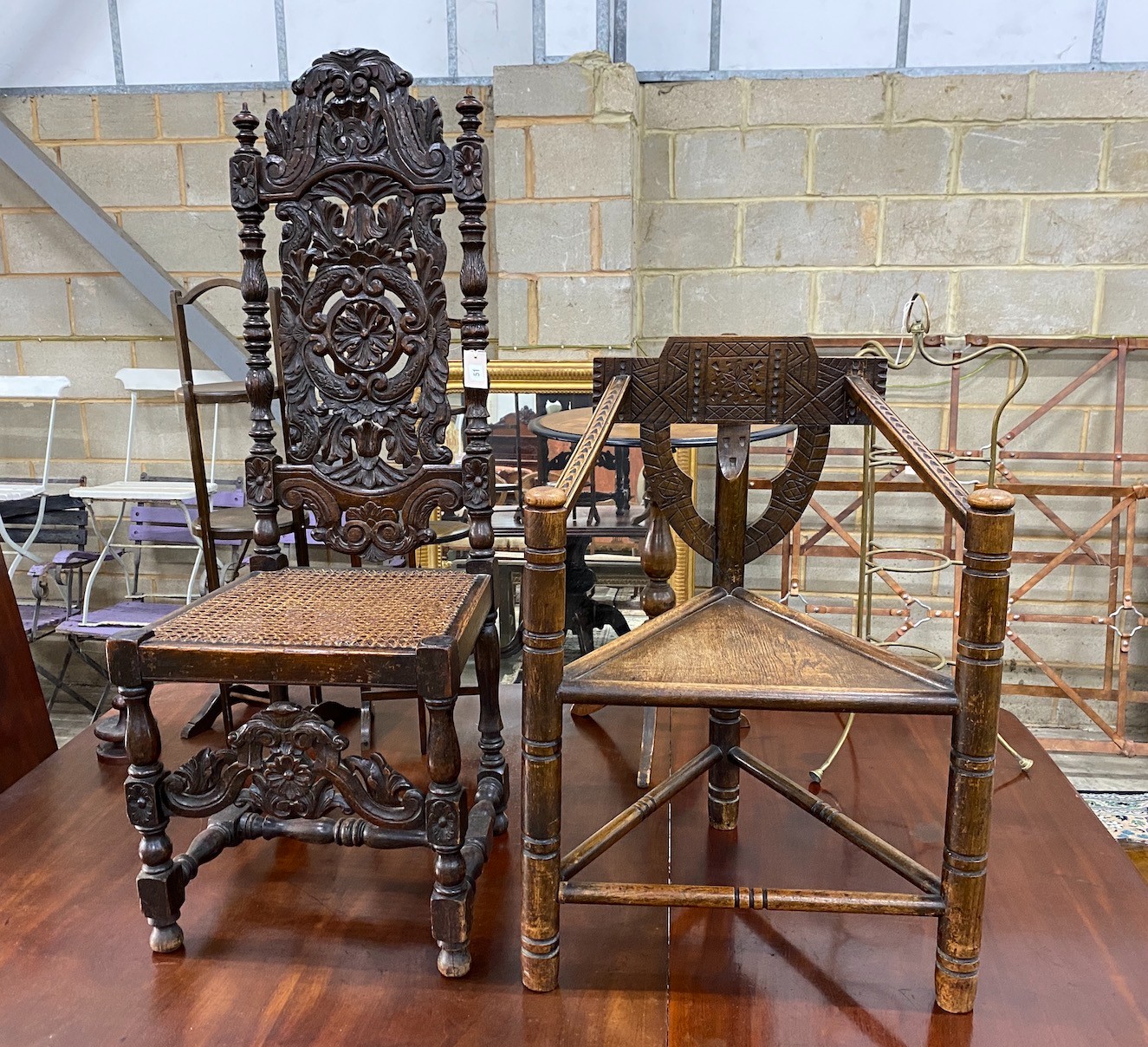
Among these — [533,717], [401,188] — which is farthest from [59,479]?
[533,717]


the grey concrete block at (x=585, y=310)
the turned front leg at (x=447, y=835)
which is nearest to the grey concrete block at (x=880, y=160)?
the grey concrete block at (x=585, y=310)

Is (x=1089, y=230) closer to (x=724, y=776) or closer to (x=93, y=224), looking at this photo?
(x=724, y=776)

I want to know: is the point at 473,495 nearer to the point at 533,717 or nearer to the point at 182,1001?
the point at 533,717

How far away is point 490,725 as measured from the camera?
1.64 m

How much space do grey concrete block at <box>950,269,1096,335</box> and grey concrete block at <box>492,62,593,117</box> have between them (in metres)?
1.35

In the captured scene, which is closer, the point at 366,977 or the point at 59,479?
the point at 366,977

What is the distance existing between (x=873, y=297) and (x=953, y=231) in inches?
12.5

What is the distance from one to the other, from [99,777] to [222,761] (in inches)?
30.1

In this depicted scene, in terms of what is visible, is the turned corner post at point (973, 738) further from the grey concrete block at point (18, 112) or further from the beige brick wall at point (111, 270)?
the grey concrete block at point (18, 112)

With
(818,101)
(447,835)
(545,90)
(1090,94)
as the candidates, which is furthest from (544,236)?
(447,835)

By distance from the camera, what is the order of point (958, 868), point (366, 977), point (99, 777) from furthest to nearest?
1. point (99, 777)
2. point (366, 977)
3. point (958, 868)

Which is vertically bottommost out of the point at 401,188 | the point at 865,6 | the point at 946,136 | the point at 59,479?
the point at 59,479

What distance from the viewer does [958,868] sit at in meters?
1.16

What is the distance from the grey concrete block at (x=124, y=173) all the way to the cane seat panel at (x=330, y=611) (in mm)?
2171
